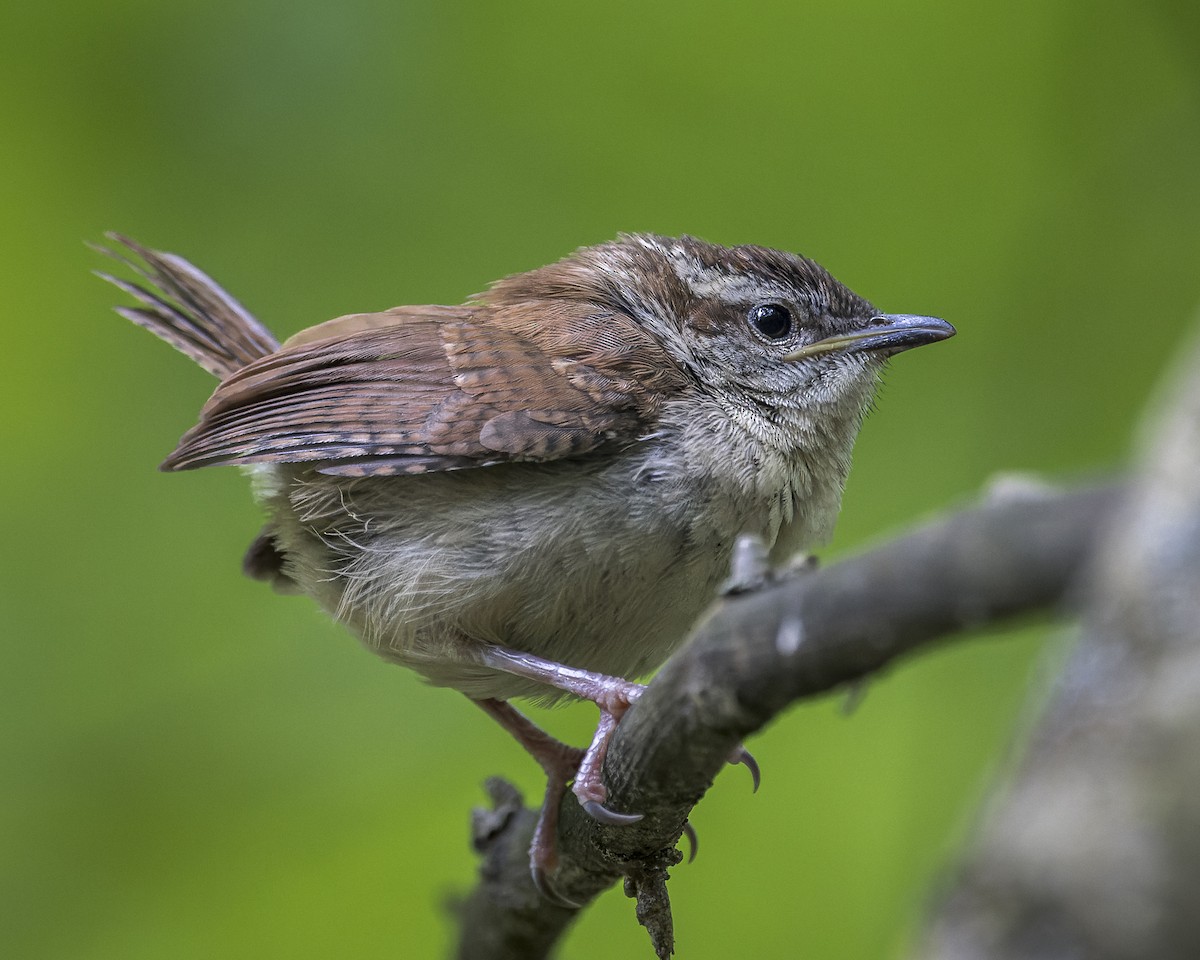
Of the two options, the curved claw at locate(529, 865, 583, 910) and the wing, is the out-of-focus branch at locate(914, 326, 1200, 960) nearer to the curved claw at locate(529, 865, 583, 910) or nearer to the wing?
the wing

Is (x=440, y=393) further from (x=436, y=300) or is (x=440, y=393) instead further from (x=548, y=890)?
(x=436, y=300)

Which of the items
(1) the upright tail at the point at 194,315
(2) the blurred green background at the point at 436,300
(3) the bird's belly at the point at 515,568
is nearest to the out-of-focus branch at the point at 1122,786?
(3) the bird's belly at the point at 515,568

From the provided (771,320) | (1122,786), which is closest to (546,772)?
(771,320)

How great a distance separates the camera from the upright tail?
163 inches

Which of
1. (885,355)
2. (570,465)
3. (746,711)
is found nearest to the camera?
(746,711)

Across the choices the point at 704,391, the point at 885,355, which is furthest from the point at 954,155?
the point at 704,391

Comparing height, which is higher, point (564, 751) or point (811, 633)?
point (811, 633)

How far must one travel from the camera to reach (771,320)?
3.71 m

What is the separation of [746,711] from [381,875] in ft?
9.92

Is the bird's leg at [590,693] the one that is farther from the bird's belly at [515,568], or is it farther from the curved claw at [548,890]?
the curved claw at [548,890]

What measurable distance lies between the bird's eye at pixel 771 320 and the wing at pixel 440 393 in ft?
1.26

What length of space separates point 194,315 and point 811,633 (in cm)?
326

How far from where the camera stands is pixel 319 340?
3582mm

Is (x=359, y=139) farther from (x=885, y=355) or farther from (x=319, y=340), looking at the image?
(x=885, y=355)
